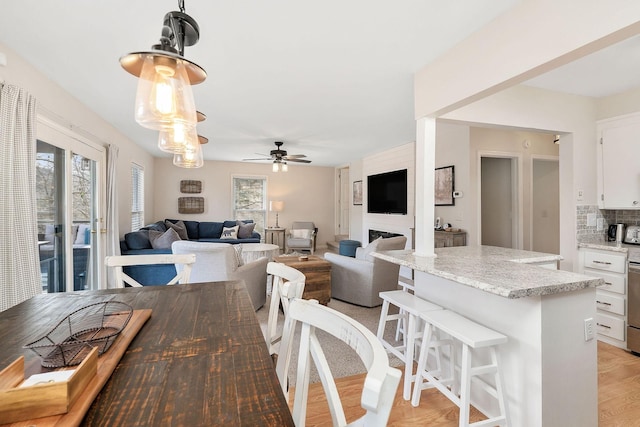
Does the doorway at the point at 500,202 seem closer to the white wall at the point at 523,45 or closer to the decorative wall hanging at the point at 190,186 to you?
the white wall at the point at 523,45

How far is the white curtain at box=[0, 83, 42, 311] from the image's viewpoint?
6.47ft

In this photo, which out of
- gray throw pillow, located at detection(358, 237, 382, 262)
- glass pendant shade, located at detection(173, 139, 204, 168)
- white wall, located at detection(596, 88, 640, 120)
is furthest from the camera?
gray throw pillow, located at detection(358, 237, 382, 262)

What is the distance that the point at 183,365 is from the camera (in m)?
0.84

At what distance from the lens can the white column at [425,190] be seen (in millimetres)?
2289

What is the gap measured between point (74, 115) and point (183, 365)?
139 inches

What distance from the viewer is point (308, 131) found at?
4602 mm

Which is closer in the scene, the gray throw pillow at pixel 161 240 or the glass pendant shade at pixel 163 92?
the glass pendant shade at pixel 163 92

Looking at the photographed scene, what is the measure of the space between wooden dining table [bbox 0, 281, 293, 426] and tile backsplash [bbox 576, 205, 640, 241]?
324cm

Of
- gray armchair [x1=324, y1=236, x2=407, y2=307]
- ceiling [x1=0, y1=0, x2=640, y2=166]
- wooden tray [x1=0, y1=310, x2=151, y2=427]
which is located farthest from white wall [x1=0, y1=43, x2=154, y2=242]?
gray armchair [x1=324, y1=236, x2=407, y2=307]

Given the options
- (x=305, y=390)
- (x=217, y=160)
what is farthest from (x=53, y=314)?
(x=217, y=160)

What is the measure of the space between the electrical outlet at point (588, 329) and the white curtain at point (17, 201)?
3.46 meters

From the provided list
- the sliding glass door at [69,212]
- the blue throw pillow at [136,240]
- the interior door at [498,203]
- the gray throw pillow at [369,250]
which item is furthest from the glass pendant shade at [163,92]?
the interior door at [498,203]

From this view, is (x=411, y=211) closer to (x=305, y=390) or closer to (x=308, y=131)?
(x=308, y=131)

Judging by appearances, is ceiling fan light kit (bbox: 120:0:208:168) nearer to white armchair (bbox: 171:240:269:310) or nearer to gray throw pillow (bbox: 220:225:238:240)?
white armchair (bbox: 171:240:269:310)
